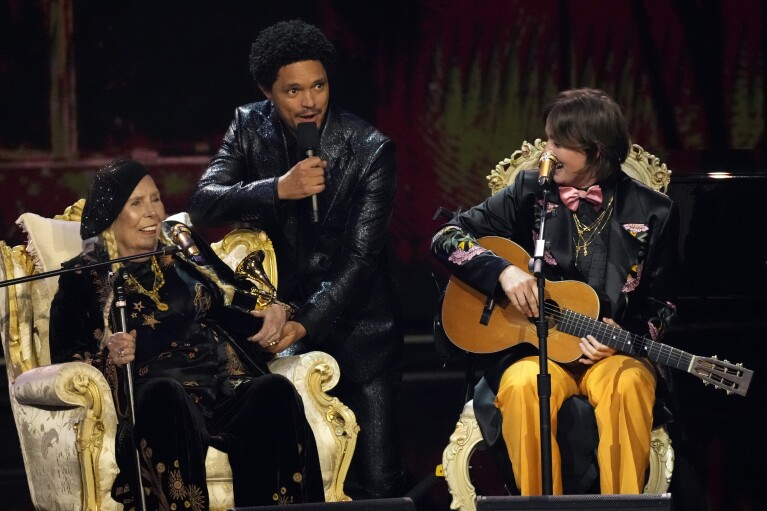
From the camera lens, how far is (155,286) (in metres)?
4.60

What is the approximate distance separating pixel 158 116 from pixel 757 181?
9.80ft

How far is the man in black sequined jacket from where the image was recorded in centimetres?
485

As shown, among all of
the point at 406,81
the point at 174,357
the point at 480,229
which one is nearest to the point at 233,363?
the point at 174,357

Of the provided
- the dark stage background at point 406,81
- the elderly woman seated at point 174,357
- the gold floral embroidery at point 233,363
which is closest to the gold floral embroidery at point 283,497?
the elderly woman seated at point 174,357

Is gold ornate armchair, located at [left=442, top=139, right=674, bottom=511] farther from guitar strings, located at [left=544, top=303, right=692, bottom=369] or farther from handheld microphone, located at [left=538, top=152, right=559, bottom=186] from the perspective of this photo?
handheld microphone, located at [left=538, top=152, right=559, bottom=186]

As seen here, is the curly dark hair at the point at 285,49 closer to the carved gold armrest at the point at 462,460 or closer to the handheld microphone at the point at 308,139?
the handheld microphone at the point at 308,139

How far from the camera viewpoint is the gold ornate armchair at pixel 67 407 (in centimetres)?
428

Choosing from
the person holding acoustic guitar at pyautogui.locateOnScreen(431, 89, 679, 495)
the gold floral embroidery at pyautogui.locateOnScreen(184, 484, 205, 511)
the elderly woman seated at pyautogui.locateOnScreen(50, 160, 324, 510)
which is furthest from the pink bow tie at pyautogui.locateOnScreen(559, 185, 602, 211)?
the gold floral embroidery at pyautogui.locateOnScreen(184, 484, 205, 511)

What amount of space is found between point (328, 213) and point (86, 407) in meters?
1.22

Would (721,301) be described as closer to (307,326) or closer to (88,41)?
(307,326)

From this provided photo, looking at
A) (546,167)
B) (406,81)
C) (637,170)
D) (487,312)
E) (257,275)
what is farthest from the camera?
(406,81)

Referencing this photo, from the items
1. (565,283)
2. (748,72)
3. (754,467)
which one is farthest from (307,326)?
(748,72)

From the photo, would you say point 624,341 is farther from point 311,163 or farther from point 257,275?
point 257,275

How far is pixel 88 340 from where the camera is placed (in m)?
4.51
